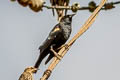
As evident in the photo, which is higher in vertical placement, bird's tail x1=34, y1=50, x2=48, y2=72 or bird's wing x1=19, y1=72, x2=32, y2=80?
bird's tail x1=34, y1=50, x2=48, y2=72

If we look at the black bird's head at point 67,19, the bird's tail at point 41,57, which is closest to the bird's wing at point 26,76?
the bird's tail at point 41,57

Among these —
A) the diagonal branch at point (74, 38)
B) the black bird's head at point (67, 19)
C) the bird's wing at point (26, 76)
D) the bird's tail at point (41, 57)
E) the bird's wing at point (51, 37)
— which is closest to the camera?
the diagonal branch at point (74, 38)

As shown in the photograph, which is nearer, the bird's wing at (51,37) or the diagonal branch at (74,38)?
the diagonal branch at (74,38)

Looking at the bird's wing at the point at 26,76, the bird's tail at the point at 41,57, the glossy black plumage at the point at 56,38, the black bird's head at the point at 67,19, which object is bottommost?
the bird's wing at the point at 26,76

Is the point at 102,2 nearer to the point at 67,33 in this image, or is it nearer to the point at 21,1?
the point at 67,33

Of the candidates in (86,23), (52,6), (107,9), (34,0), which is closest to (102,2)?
(107,9)

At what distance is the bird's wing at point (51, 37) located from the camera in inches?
101

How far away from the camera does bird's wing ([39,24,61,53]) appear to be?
2562 mm

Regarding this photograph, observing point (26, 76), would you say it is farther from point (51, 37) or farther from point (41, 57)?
point (51, 37)

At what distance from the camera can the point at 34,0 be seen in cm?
221

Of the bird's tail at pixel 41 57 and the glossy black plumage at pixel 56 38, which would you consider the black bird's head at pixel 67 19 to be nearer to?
the glossy black plumage at pixel 56 38

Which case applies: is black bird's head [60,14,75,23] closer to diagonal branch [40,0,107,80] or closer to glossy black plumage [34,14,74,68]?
glossy black plumage [34,14,74,68]

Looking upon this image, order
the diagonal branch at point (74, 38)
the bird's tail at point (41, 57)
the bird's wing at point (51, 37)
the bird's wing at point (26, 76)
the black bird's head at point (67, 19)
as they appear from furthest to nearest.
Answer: the black bird's head at point (67, 19)
the bird's wing at point (51, 37)
the bird's tail at point (41, 57)
the bird's wing at point (26, 76)
the diagonal branch at point (74, 38)

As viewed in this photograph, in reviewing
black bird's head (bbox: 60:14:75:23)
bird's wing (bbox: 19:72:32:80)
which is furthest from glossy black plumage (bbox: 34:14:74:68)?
bird's wing (bbox: 19:72:32:80)
